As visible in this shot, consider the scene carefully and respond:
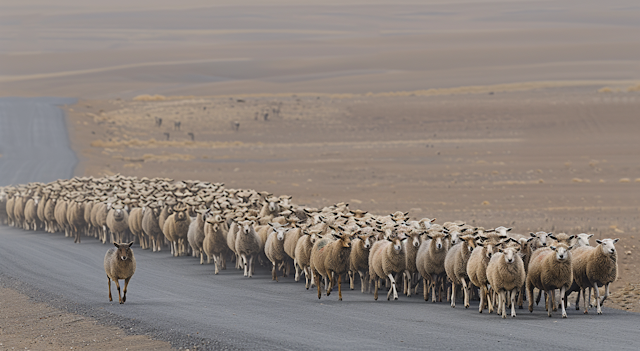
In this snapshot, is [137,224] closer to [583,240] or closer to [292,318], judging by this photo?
[292,318]

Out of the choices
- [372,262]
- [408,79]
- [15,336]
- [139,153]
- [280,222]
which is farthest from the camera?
[408,79]

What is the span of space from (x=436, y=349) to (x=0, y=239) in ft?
71.2

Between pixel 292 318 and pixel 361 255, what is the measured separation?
3.44 metres

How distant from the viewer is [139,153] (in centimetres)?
6575

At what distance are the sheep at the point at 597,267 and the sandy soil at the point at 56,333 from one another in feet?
26.9

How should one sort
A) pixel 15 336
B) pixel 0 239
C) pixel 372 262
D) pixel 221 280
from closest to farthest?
pixel 15 336, pixel 372 262, pixel 221 280, pixel 0 239

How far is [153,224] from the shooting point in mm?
27484

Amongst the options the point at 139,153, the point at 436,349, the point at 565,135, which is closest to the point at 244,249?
the point at 436,349

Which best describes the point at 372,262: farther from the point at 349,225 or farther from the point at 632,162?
the point at 632,162

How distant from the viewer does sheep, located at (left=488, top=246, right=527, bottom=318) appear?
16.0 meters

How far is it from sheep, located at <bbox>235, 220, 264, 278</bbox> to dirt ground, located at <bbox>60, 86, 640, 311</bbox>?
9.03 m

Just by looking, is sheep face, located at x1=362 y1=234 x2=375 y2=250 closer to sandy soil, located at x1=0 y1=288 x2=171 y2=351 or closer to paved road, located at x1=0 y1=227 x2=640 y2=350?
paved road, located at x1=0 y1=227 x2=640 y2=350

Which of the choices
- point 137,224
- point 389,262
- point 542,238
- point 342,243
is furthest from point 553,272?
point 137,224

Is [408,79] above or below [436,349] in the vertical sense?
above
